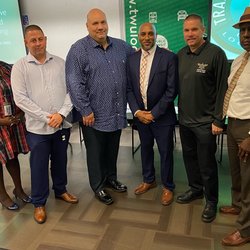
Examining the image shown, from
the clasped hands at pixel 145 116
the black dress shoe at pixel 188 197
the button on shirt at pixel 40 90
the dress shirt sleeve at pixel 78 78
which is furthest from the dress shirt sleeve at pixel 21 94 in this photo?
the black dress shoe at pixel 188 197

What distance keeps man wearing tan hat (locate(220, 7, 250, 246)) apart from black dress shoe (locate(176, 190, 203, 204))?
0.56 meters

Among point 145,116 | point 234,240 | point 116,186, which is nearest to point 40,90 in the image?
point 145,116

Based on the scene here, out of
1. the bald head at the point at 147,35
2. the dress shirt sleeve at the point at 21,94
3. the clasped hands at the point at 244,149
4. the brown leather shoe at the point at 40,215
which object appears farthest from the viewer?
the brown leather shoe at the point at 40,215

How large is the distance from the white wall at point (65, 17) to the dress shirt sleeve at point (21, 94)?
2.65 metres

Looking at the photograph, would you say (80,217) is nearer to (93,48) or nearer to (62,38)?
(93,48)

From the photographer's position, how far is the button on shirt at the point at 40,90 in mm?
2217

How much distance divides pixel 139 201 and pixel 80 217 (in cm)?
57

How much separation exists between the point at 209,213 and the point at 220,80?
43.0 inches

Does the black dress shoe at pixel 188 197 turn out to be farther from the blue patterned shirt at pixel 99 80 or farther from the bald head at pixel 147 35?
the bald head at pixel 147 35

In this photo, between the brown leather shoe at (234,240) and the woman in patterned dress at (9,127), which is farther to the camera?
the woman in patterned dress at (9,127)

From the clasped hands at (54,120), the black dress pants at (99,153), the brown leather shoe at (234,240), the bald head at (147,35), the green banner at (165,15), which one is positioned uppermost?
the green banner at (165,15)

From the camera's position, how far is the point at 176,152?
381 centimetres

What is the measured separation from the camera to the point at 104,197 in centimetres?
267

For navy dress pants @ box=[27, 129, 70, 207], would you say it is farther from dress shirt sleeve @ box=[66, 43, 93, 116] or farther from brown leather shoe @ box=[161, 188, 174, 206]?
brown leather shoe @ box=[161, 188, 174, 206]
